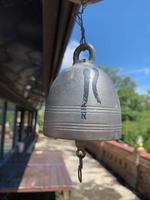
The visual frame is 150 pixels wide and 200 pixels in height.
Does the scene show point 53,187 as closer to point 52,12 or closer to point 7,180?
point 7,180

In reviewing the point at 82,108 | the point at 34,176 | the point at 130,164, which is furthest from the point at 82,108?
the point at 130,164

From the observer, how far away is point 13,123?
9.06 m

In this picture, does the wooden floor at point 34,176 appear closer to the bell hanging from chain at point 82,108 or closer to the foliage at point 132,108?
the foliage at point 132,108

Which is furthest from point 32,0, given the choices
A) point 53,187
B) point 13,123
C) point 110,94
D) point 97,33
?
point 13,123

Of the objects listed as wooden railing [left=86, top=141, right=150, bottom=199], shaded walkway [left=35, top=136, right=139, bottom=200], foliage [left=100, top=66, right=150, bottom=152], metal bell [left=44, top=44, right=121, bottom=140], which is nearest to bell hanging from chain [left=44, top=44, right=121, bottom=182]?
metal bell [left=44, top=44, right=121, bottom=140]

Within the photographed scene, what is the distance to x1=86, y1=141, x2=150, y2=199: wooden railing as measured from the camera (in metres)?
6.45

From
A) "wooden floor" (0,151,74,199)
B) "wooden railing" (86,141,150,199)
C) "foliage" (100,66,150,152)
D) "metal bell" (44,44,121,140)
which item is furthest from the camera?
"foliage" (100,66,150,152)

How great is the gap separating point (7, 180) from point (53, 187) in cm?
85

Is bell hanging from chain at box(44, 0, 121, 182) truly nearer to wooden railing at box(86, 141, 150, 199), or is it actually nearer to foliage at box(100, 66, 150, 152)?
wooden railing at box(86, 141, 150, 199)

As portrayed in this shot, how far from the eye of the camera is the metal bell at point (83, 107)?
1159mm

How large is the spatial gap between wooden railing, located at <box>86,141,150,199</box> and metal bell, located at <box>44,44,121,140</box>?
357 centimetres

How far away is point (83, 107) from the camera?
1.18 meters

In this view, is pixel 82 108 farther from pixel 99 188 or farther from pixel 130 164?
pixel 130 164

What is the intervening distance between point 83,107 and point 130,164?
666 centimetres
